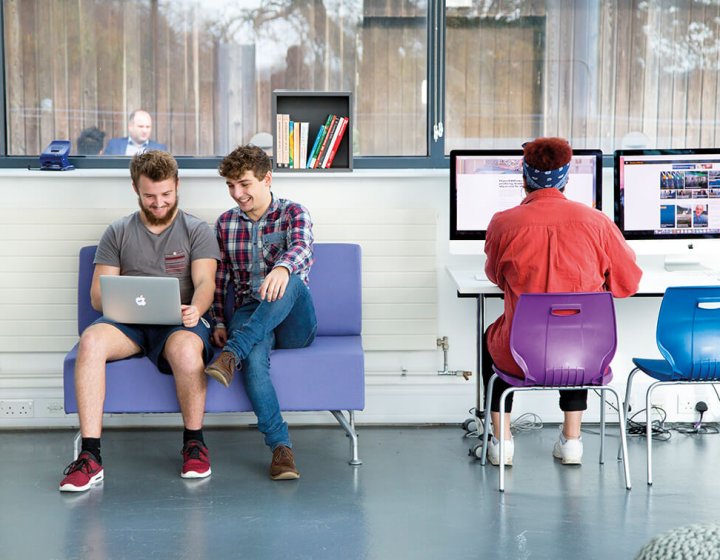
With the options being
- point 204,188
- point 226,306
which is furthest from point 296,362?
point 204,188

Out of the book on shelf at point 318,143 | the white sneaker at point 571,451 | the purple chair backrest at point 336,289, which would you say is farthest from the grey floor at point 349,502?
the book on shelf at point 318,143

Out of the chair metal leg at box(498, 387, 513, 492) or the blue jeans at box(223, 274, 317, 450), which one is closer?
the chair metal leg at box(498, 387, 513, 492)

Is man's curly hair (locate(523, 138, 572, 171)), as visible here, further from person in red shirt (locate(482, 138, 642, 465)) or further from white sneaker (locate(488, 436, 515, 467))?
white sneaker (locate(488, 436, 515, 467))

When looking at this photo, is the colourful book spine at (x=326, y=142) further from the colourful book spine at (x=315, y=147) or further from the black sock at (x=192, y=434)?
the black sock at (x=192, y=434)

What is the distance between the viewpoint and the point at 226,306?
13.7 ft

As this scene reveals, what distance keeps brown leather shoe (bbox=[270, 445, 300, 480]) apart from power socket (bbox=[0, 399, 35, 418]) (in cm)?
129

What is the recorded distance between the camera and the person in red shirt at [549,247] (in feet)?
11.7

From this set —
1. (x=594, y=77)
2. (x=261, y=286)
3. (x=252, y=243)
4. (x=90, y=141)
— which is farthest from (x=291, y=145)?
(x=594, y=77)

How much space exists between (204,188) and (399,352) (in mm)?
1102

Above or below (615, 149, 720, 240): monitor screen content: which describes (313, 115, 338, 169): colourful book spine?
above

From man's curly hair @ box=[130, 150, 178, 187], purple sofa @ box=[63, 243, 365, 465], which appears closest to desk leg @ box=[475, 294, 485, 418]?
purple sofa @ box=[63, 243, 365, 465]

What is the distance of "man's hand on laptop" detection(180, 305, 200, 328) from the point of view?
149 inches

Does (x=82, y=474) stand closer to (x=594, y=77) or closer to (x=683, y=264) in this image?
(x=683, y=264)

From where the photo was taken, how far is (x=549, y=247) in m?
3.56
